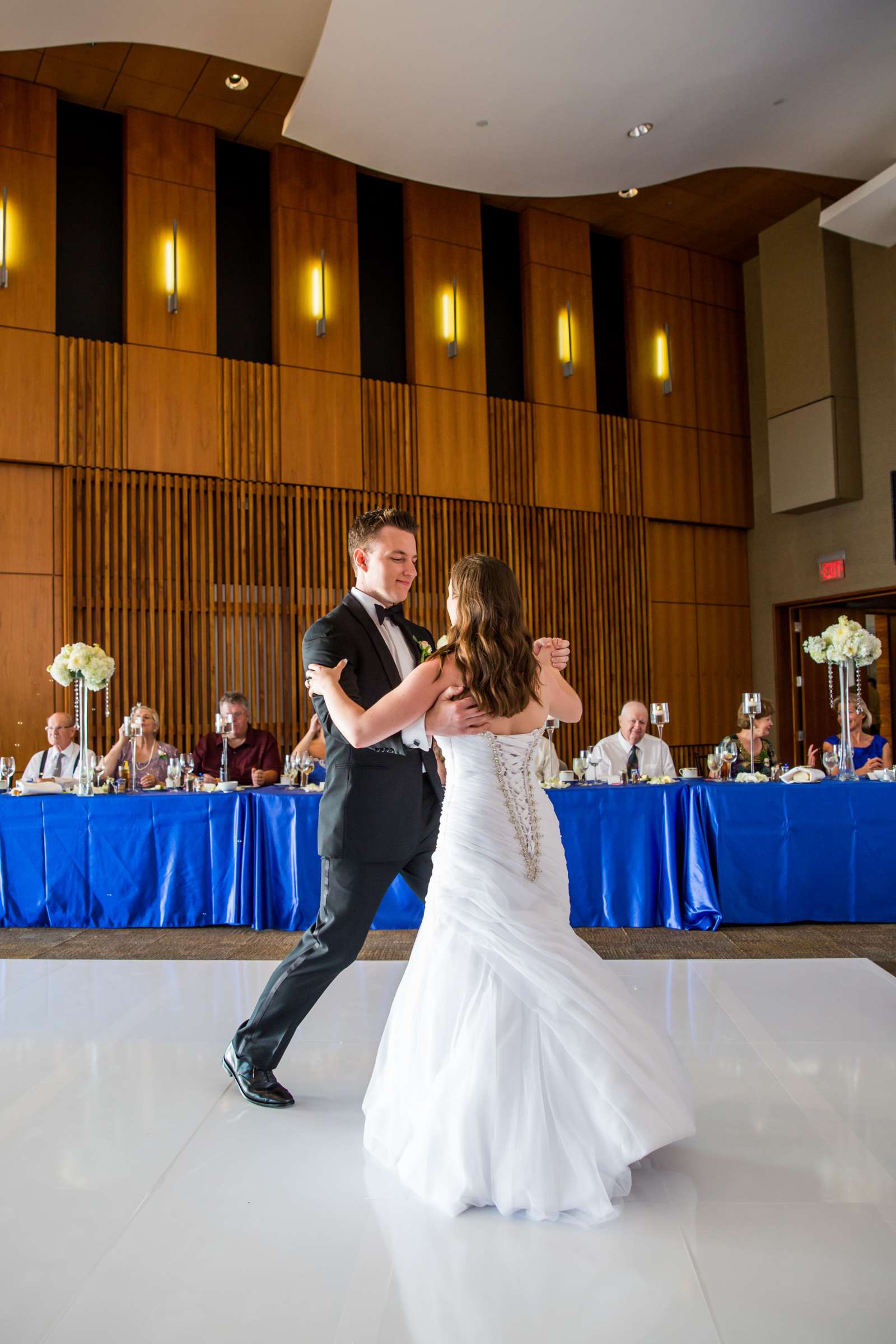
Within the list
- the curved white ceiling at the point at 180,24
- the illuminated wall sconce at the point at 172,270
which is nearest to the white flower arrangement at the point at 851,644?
the curved white ceiling at the point at 180,24

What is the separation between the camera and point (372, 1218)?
2.17 metres

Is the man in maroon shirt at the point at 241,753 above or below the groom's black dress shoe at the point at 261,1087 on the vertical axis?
above

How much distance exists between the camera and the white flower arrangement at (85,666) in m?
5.52

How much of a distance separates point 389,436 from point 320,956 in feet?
23.2

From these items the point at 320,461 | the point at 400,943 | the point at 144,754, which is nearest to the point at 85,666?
the point at 144,754

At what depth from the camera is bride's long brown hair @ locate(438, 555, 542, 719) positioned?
8.02 feet

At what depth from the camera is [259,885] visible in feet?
17.5

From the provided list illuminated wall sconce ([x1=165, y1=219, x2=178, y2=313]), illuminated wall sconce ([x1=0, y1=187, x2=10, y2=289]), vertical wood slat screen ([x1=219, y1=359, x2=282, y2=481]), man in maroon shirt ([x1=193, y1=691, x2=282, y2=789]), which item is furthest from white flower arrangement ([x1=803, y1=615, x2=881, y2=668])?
illuminated wall sconce ([x1=0, y1=187, x2=10, y2=289])

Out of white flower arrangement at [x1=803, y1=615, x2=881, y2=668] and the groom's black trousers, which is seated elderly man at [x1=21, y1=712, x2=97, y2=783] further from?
white flower arrangement at [x1=803, y1=615, x2=881, y2=668]

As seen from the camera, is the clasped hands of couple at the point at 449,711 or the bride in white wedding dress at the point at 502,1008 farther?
the clasped hands of couple at the point at 449,711

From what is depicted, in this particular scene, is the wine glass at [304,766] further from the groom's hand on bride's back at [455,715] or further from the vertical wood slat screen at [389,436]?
the vertical wood slat screen at [389,436]

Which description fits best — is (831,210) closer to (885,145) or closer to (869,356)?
(885,145)

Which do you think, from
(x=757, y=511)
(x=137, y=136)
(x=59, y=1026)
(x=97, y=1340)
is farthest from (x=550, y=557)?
(x=97, y=1340)

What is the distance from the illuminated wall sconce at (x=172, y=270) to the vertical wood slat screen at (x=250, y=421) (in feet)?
1.94
